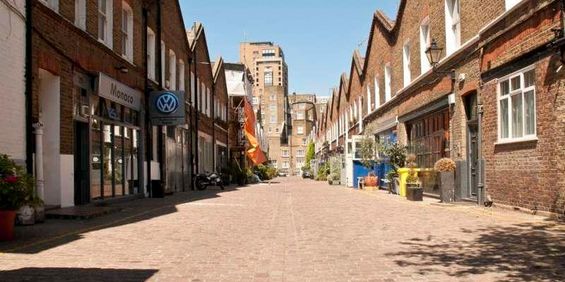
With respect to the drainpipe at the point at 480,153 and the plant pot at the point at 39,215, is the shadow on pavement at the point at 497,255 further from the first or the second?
the plant pot at the point at 39,215

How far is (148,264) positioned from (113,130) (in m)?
11.5

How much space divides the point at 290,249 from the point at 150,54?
1623cm

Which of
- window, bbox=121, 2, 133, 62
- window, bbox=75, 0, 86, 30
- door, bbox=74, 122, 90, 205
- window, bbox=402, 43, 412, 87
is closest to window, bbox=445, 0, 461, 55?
window, bbox=402, 43, 412, 87

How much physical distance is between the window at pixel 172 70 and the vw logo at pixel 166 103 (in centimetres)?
462

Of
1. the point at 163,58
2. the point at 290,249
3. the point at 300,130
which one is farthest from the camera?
the point at 300,130

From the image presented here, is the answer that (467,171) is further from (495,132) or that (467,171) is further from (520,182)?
(520,182)

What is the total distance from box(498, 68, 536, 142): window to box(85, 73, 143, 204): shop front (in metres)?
10.1

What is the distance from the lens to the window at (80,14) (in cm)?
1514

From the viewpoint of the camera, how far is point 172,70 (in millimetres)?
27281

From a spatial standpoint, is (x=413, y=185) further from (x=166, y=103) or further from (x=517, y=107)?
(x=166, y=103)

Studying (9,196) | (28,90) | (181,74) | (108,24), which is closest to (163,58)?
(181,74)

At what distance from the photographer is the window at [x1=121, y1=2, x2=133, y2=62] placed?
64.6 ft

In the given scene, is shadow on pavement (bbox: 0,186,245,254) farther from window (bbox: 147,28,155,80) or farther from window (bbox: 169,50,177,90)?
window (bbox: 169,50,177,90)

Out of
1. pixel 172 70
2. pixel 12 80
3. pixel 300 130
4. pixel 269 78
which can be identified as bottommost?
pixel 12 80
